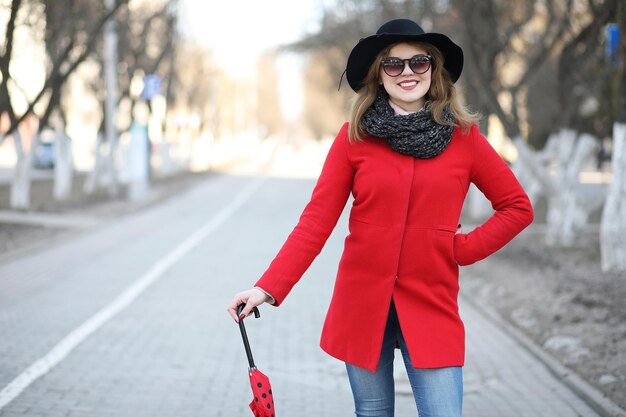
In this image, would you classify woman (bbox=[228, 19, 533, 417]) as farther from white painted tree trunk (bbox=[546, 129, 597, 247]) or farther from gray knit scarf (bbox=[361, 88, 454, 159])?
white painted tree trunk (bbox=[546, 129, 597, 247])

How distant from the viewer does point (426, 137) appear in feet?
11.0

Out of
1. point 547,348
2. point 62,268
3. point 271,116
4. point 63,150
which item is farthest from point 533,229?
point 271,116

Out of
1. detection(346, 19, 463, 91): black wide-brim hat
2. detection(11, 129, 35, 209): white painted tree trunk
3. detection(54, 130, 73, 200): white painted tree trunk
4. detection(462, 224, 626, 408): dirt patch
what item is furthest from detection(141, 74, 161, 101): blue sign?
detection(346, 19, 463, 91): black wide-brim hat

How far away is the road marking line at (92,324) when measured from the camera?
648 cm

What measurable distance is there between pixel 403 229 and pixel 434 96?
0.53 metres

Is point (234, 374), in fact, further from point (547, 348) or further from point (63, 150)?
point (63, 150)

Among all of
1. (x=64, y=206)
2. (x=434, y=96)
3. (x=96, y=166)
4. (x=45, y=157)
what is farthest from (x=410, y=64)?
(x=45, y=157)

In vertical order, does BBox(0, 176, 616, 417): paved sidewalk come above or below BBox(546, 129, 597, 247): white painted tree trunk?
below

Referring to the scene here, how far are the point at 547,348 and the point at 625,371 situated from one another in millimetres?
1265

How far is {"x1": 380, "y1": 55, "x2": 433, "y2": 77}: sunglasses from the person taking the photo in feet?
11.5

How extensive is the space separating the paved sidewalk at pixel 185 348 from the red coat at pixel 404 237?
8.61ft

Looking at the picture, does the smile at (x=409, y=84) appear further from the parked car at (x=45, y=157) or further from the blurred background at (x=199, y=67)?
the parked car at (x=45, y=157)

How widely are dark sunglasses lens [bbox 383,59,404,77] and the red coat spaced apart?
0.84 feet

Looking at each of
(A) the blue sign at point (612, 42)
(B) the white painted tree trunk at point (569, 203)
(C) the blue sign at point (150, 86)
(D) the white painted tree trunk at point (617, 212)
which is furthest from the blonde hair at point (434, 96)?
(C) the blue sign at point (150, 86)
